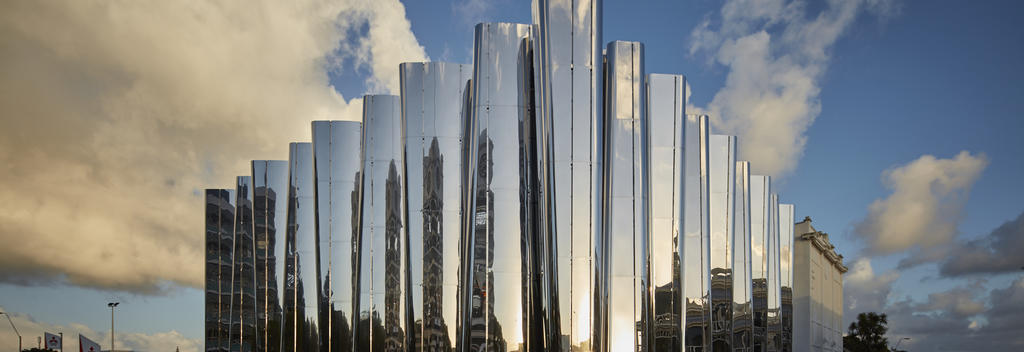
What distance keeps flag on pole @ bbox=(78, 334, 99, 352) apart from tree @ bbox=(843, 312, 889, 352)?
6951 centimetres

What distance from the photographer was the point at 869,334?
92.5m

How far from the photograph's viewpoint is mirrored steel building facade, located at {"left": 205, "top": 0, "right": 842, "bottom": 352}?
17406 millimetres

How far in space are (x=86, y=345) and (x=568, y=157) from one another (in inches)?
1880

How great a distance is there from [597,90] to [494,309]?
4.62m

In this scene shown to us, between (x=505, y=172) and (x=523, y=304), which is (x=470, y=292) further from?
(x=505, y=172)

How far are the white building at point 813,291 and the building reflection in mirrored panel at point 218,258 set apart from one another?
3214 centimetres

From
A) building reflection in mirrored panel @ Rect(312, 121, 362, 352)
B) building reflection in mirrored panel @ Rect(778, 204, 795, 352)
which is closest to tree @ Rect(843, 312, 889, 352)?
building reflection in mirrored panel @ Rect(778, 204, 795, 352)

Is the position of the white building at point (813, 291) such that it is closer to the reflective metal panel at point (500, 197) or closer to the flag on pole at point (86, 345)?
the reflective metal panel at point (500, 197)

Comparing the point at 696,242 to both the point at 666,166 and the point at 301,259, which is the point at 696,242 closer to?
the point at 666,166

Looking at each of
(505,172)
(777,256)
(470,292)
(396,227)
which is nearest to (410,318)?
(396,227)

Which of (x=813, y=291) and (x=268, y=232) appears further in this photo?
(x=813, y=291)

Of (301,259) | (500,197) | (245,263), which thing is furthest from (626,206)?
(245,263)

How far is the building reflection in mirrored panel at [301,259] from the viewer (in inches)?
1050

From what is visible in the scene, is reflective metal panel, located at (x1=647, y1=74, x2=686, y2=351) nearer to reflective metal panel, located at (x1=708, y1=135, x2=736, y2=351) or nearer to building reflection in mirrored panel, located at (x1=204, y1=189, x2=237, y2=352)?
reflective metal panel, located at (x1=708, y1=135, x2=736, y2=351)
